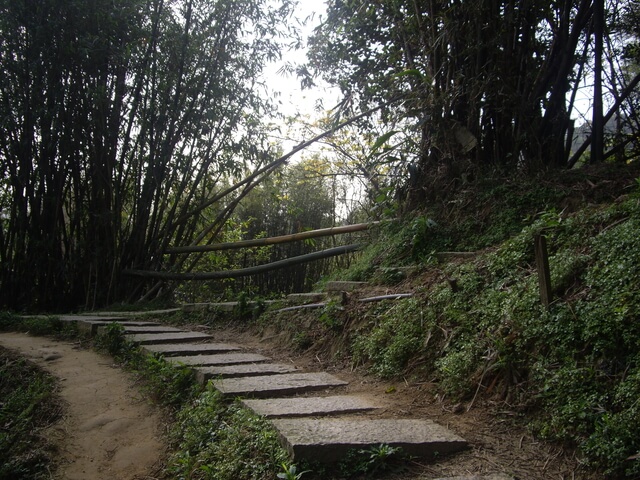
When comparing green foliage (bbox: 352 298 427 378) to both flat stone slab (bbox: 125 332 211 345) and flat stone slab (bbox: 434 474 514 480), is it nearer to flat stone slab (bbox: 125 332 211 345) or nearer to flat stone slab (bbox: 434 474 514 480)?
flat stone slab (bbox: 434 474 514 480)

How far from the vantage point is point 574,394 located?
5.85ft

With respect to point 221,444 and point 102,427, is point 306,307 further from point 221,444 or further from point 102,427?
point 221,444

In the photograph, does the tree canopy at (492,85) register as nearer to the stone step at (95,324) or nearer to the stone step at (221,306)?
the stone step at (221,306)

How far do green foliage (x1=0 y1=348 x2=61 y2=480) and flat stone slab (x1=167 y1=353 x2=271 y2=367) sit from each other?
0.78m

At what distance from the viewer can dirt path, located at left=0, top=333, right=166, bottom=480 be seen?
242cm

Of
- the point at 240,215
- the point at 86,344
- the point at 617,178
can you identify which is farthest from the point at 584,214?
the point at 240,215

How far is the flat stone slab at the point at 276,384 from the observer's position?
101 inches

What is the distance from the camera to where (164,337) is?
4.21 meters

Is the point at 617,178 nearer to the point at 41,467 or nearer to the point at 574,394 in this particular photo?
the point at 574,394

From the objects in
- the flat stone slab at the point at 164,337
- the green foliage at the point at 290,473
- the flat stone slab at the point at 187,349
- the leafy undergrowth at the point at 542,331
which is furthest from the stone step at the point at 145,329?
the green foliage at the point at 290,473

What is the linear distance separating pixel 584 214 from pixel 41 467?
121 inches

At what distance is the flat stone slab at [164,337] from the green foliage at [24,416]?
712mm

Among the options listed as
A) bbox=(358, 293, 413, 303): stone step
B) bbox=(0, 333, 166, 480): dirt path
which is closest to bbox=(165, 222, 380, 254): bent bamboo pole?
bbox=(358, 293, 413, 303): stone step

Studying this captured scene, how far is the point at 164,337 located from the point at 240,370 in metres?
1.43
